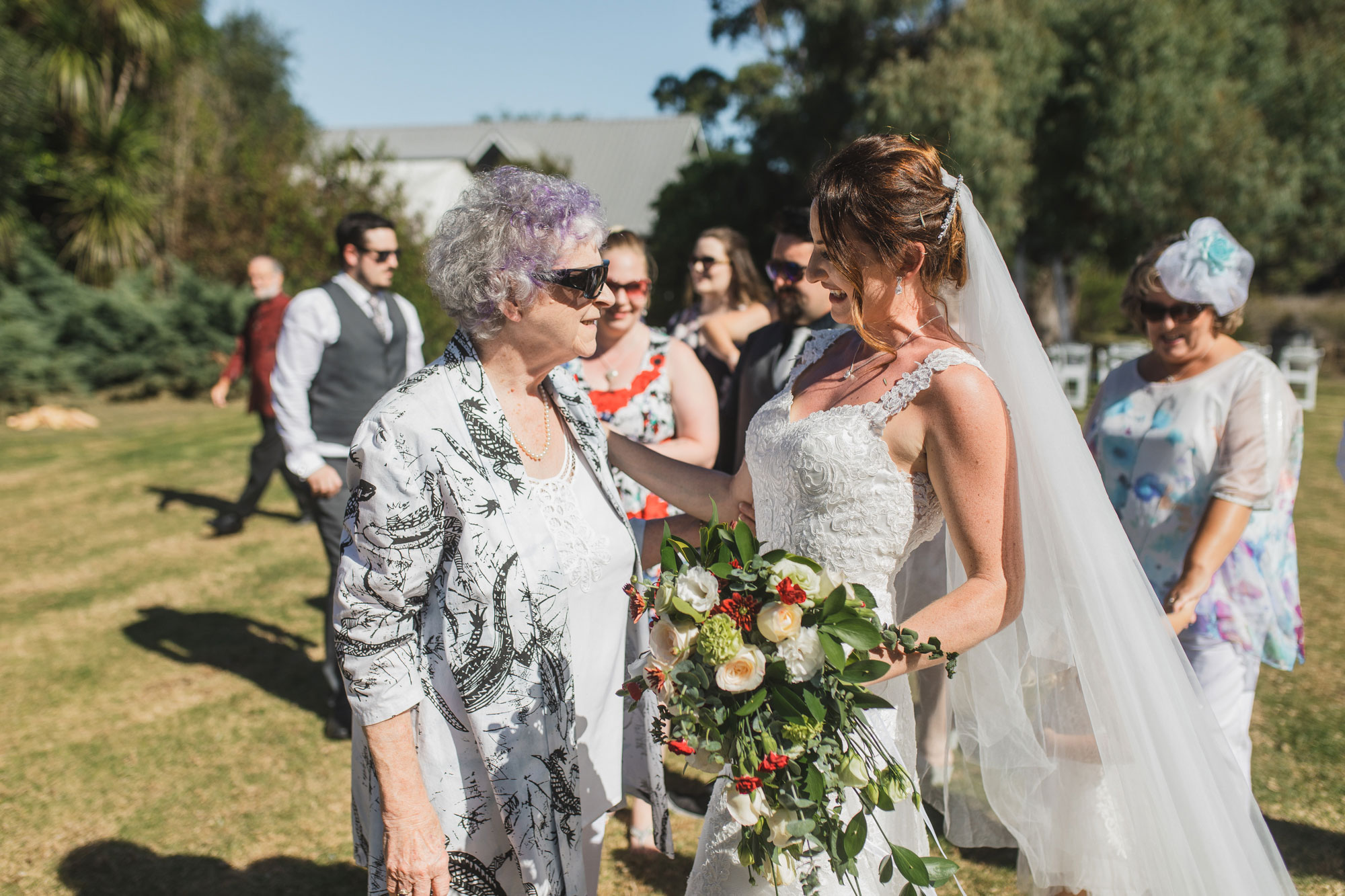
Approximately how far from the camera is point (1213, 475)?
3.04 metres

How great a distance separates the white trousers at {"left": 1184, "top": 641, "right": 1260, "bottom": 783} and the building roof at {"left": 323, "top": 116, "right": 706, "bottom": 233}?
104ft

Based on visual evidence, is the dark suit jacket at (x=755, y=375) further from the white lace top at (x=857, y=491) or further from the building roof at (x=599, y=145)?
the building roof at (x=599, y=145)

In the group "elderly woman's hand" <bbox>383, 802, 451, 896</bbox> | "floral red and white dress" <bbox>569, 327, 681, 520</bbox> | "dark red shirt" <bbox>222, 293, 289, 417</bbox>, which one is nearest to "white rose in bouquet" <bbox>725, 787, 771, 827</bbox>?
"elderly woman's hand" <bbox>383, 802, 451, 896</bbox>

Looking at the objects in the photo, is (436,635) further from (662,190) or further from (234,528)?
(662,190)

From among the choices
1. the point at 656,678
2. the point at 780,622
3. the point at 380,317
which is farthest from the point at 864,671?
the point at 380,317

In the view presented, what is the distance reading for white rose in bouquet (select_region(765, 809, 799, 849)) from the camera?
5.57ft

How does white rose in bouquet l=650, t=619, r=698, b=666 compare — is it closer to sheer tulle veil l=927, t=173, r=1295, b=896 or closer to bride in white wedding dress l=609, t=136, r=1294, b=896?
bride in white wedding dress l=609, t=136, r=1294, b=896

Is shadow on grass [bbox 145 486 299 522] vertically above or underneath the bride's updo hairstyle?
underneath

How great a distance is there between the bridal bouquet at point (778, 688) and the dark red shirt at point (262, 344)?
6908mm

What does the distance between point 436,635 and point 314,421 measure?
10.2 ft

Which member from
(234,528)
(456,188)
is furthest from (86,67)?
(234,528)

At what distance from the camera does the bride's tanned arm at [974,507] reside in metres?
1.86

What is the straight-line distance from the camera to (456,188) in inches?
1162

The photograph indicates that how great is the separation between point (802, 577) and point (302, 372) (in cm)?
374
